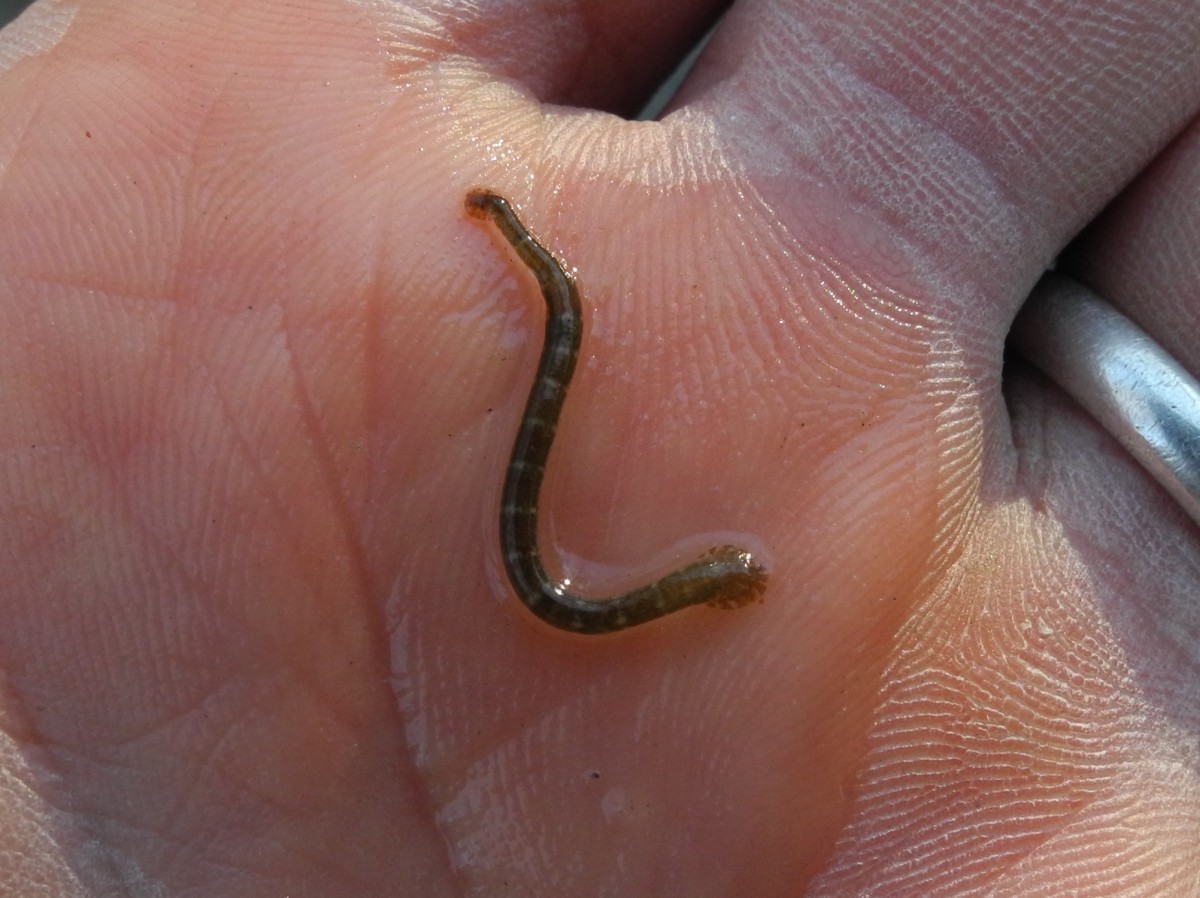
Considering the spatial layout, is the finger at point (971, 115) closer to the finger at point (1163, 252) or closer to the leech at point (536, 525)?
the finger at point (1163, 252)

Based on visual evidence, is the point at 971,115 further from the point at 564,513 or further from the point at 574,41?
the point at 564,513

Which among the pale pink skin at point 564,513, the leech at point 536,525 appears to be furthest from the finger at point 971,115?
the leech at point 536,525

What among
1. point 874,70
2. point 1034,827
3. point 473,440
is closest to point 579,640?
point 473,440

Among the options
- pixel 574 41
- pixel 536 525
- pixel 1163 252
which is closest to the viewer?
pixel 536 525

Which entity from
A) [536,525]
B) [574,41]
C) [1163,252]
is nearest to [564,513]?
[536,525]

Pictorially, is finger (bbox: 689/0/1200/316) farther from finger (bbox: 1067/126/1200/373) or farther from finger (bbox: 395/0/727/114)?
finger (bbox: 395/0/727/114)

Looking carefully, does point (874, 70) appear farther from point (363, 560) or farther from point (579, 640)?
point (363, 560)

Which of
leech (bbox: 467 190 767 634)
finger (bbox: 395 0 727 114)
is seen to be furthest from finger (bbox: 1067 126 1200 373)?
finger (bbox: 395 0 727 114)
